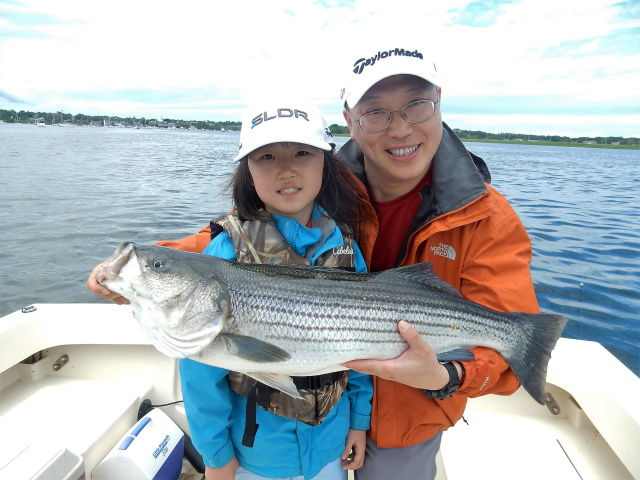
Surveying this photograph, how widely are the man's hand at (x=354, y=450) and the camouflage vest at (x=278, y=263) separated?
460 millimetres

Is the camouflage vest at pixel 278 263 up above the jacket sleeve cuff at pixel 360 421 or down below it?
above

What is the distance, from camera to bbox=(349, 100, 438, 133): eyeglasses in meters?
2.96

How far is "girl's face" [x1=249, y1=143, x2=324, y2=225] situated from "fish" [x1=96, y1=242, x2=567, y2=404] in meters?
0.51

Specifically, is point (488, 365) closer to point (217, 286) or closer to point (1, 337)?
point (217, 286)

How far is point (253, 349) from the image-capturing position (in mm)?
2260

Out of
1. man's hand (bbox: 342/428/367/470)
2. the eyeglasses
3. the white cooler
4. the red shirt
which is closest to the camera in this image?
the eyeglasses

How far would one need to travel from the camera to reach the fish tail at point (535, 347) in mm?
2621

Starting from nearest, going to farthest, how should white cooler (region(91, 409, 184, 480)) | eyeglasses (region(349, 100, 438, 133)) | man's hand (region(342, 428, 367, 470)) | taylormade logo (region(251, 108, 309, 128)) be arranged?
1. taylormade logo (region(251, 108, 309, 128))
2. eyeglasses (region(349, 100, 438, 133))
3. man's hand (region(342, 428, 367, 470))
4. white cooler (region(91, 409, 184, 480))

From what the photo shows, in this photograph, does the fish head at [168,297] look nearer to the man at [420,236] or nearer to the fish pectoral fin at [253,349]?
the fish pectoral fin at [253,349]

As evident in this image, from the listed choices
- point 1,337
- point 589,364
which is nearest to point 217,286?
point 1,337

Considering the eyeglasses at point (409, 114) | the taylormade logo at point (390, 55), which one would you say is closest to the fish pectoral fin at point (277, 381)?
the eyeglasses at point (409, 114)

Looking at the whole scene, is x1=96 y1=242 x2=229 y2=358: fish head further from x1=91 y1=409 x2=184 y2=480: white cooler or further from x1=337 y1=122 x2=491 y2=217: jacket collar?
x1=91 y1=409 x2=184 y2=480: white cooler

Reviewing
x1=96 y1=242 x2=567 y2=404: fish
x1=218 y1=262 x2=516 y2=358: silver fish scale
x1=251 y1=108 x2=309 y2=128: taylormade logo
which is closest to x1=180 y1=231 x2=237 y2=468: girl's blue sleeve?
x1=96 y1=242 x2=567 y2=404: fish

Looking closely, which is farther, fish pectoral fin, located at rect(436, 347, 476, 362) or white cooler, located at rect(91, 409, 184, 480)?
white cooler, located at rect(91, 409, 184, 480)
